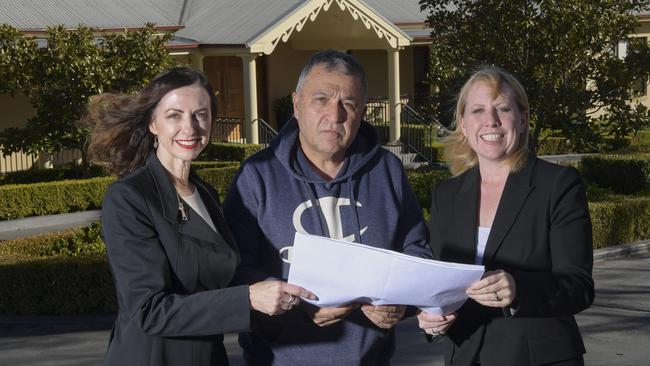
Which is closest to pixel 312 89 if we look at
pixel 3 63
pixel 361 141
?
pixel 361 141

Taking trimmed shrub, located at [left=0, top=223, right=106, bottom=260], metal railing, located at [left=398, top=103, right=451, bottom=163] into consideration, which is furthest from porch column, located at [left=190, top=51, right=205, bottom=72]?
trimmed shrub, located at [left=0, top=223, right=106, bottom=260]

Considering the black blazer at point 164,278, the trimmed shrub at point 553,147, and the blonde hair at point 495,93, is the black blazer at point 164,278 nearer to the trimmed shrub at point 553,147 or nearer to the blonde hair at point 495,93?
the blonde hair at point 495,93

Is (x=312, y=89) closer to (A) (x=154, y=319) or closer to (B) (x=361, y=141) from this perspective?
(B) (x=361, y=141)

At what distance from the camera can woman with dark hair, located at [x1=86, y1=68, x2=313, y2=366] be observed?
3.30m

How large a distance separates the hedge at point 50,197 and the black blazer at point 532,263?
14.3 metres

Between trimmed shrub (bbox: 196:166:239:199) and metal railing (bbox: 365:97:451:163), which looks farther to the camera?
metal railing (bbox: 365:97:451:163)

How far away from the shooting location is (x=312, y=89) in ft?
12.1

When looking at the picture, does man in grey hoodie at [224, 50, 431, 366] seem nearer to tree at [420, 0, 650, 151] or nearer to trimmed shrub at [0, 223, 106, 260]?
trimmed shrub at [0, 223, 106, 260]

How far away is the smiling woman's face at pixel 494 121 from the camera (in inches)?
153

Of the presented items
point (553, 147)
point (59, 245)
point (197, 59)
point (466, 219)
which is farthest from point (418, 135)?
point (466, 219)

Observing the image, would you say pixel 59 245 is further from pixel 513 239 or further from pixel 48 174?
pixel 48 174

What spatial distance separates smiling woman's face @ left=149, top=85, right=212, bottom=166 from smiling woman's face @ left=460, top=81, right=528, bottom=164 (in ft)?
3.31

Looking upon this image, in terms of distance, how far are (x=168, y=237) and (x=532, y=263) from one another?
1.30 meters

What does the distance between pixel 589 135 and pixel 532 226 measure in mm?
12162
